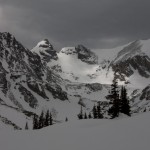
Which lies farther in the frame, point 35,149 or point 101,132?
point 101,132

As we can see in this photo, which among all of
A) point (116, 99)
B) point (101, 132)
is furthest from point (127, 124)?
point (116, 99)

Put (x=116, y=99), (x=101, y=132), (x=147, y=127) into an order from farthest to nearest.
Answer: (x=116, y=99) < (x=101, y=132) < (x=147, y=127)

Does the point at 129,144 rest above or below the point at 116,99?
below

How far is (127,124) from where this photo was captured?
30.8 m

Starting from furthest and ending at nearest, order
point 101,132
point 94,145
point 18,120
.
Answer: point 18,120, point 101,132, point 94,145

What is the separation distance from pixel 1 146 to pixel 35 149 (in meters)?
4.06

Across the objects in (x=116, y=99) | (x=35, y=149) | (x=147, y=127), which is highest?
(x=116, y=99)

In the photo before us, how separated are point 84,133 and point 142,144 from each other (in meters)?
9.14

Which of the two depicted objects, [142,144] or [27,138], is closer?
[142,144]

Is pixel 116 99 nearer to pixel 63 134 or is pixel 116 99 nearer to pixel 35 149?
pixel 63 134


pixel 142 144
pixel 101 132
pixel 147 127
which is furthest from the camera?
pixel 101 132

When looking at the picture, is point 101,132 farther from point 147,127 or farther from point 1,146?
point 1,146

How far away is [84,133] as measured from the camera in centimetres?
3095

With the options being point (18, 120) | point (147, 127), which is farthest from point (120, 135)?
point (18, 120)
